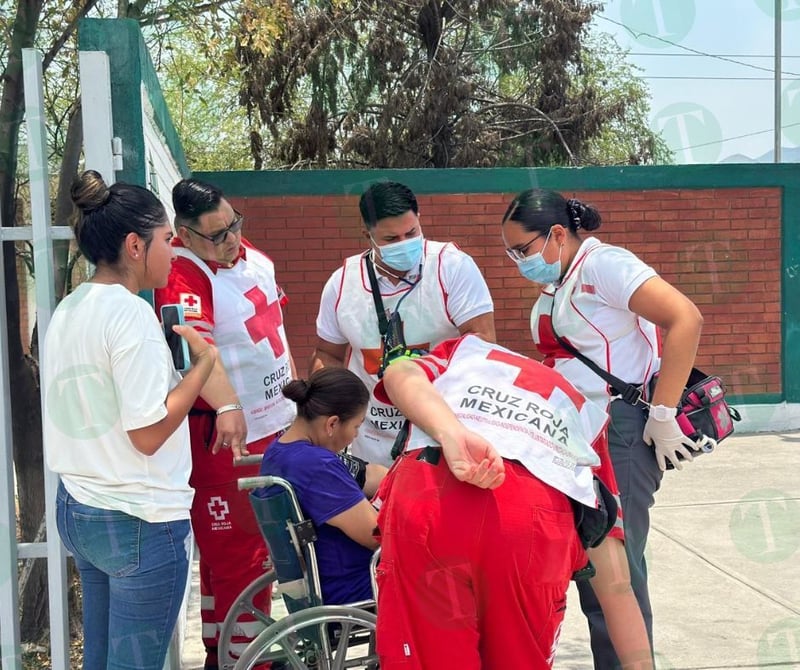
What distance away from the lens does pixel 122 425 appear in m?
2.12

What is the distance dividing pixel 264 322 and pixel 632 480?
1.29 meters

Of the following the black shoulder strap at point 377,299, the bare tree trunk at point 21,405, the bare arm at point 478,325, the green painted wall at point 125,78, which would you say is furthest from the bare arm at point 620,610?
the bare tree trunk at point 21,405

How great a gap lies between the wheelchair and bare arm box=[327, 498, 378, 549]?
81mm

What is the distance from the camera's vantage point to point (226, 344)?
3141 millimetres

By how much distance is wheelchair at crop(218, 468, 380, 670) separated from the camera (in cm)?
260

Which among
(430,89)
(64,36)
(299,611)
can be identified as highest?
(430,89)

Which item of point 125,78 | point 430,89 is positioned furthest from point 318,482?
point 430,89

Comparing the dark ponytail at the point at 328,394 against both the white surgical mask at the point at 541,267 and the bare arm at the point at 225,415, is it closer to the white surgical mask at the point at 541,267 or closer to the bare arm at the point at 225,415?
the bare arm at the point at 225,415

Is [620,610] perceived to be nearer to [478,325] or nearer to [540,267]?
[540,267]

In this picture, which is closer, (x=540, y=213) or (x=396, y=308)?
(x=540, y=213)

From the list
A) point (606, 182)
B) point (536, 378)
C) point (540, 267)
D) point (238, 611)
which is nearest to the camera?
point (536, 378)

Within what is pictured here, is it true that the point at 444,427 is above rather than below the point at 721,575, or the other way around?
above

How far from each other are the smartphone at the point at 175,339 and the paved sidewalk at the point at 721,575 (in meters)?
1.75

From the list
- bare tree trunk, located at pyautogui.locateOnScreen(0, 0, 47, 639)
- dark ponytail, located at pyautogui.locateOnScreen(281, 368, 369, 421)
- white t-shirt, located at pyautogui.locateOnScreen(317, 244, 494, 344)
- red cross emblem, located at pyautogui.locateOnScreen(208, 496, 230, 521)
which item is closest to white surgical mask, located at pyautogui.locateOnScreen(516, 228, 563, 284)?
white t-shirt, located at pyautogui.locateOnScreen(317, 244, 494, 344)
